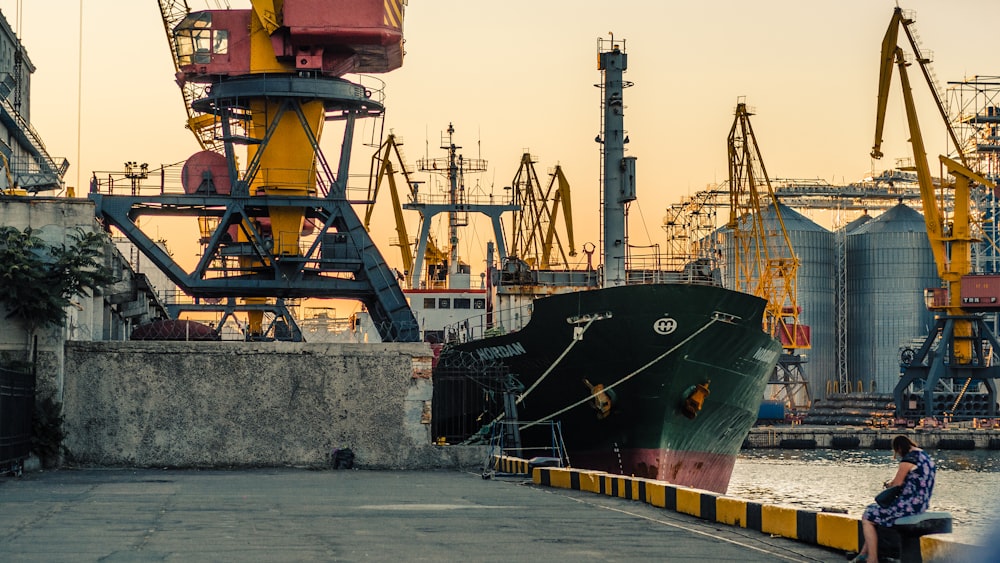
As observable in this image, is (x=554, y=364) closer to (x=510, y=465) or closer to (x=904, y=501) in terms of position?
(x=510, y=465)

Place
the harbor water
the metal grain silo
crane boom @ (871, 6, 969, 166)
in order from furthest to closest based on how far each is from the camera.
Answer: the metal grain silo, crane boom @ (871, 6, 969, 166), the harbor water

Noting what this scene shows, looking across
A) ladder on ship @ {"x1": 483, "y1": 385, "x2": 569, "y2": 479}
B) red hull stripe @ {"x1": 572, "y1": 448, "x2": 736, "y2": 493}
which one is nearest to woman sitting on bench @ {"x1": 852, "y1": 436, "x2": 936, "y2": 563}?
ladder on ship @ {"x1": 483, "y1": 385, "x2": 569, "y2": 479}

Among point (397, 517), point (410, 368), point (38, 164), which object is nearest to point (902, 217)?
point (38, 164)

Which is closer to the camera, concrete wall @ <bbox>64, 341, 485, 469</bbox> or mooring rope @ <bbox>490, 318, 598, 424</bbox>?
concrete wall @ <bbox>64, 341, 485, 469</bbox>

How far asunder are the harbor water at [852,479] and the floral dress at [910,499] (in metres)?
26.5

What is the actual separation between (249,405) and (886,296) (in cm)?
12620

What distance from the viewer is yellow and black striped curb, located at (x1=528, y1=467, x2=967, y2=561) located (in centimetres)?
1556

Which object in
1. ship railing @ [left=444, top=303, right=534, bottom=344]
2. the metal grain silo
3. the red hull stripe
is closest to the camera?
the red hull stripe

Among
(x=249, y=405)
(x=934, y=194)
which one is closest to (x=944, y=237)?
(x=934, y=194)

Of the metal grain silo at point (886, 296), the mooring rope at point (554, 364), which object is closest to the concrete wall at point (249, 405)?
the mooring rope at point (554, 364)

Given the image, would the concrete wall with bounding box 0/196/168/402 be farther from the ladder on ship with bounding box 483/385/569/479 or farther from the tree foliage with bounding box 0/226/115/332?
the ladder on ship with bounding box 483/385/569/479

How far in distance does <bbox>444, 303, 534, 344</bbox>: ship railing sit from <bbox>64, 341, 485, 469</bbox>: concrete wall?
1057cm

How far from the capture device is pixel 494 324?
47.3 meters

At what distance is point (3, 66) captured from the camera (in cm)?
7194
